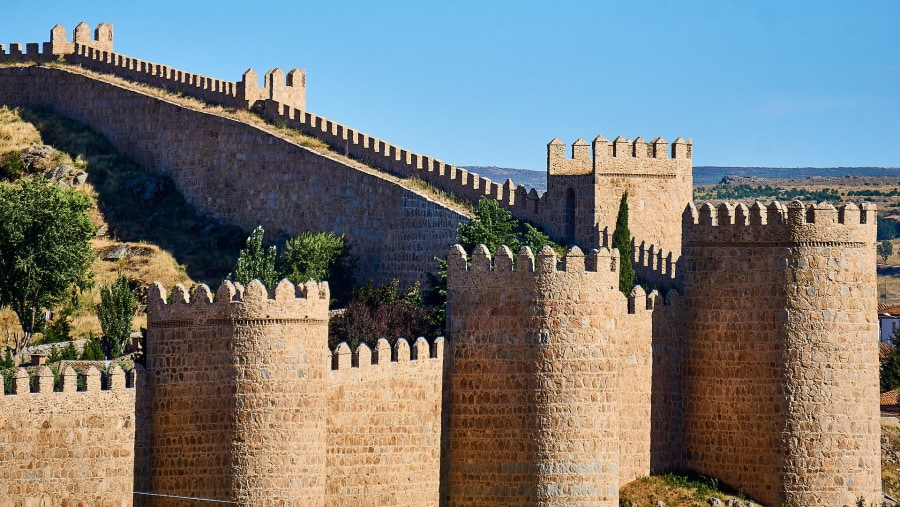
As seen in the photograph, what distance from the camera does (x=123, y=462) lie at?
131 feet

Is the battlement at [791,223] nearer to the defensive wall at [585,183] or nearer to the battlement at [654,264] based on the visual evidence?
the battlement at [654,264]

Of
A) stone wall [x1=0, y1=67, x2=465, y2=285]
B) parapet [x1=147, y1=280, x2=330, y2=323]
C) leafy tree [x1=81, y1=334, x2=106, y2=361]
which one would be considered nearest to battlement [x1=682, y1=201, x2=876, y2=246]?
parapet [x1=147, y1=280, x2=330, y2=323]

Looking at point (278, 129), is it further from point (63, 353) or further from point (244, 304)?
point (244, 304)

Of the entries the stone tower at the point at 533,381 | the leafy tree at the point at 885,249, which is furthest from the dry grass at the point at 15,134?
the leafy tree at the point at 885,249

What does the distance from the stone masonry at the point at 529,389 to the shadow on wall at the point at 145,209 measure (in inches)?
466

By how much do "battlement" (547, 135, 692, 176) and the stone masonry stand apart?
11 centimetres

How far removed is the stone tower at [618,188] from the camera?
52.4 meters

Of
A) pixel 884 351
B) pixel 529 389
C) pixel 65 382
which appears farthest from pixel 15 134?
pixel 529 389

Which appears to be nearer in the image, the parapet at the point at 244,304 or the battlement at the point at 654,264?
the parapet at the point at 244,304

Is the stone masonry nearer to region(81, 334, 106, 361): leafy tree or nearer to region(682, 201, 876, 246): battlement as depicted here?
region(682, 201, 876, 246): battlement

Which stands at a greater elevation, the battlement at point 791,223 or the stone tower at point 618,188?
the stone tower at point 618,188

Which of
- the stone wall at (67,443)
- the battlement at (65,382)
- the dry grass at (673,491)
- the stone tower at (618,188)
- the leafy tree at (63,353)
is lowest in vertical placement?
the dry grass at (673,491)

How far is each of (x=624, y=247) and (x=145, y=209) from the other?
683 inches

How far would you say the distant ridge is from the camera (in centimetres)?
12500
